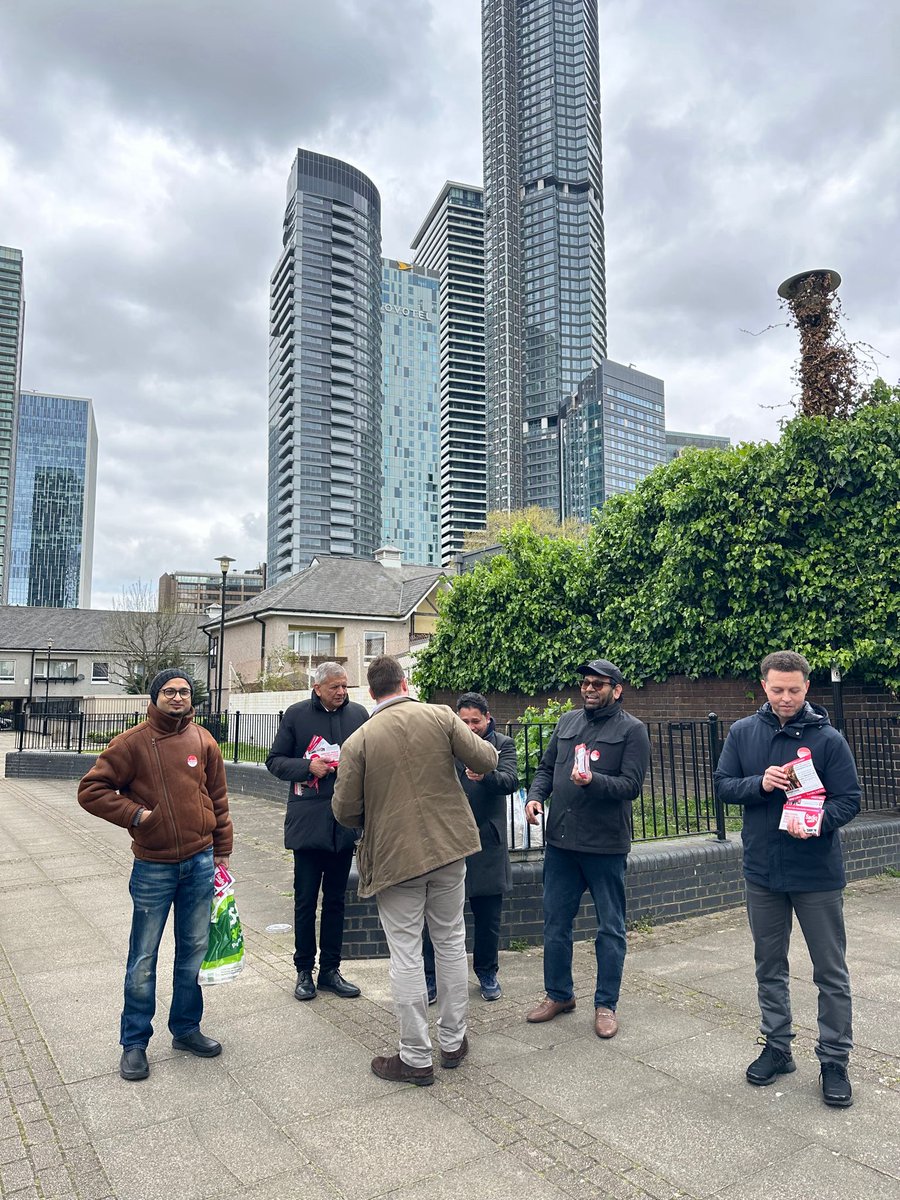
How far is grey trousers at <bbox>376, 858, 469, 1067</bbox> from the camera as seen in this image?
3.72 m

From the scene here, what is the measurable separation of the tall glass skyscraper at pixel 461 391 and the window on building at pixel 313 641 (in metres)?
136

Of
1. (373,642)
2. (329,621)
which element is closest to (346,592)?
(329,621)

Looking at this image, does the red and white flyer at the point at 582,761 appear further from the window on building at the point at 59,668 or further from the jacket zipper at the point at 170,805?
the window on building at the point at 59,668

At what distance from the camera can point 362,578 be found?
1603 inches

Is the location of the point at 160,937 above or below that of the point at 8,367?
below

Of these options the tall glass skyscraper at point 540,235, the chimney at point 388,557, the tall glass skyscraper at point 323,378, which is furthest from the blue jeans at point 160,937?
the tall glass skyscraper at point 540,235

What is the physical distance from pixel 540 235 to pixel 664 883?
182230mm

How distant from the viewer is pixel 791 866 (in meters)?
3.62

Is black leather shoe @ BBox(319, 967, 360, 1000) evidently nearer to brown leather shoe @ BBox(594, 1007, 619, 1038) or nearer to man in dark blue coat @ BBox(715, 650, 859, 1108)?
brown leather shoe @ BBox(594, 1007, 619, 1038)

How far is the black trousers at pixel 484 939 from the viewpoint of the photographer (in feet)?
16.0

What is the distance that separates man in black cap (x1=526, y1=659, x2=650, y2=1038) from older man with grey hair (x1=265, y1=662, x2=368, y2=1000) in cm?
126

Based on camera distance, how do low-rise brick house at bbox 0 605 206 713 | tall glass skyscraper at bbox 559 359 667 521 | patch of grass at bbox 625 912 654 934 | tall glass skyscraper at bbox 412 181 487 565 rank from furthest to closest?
tall glass skyscraper at bbox 412 181 487 565
tall glass skyscraper at bbox 559 359 667 521
low-rise brick house at bbox 0 605 206 713
patch of grass at bbox 625 912 654 934

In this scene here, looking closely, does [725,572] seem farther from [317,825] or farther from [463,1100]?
[463,1100]

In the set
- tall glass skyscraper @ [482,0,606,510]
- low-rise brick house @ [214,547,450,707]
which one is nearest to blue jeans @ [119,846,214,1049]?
low-rise brick house @ [214,547,450,707]
